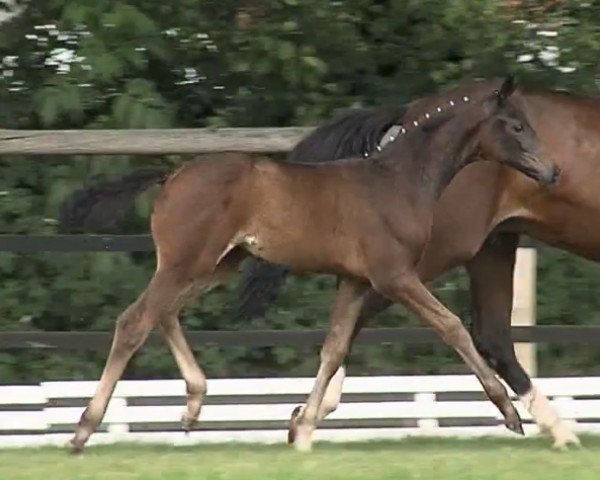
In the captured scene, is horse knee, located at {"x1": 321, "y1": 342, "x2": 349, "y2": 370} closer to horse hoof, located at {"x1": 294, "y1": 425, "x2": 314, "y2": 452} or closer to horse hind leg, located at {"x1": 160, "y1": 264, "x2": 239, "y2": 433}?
horse hoof, located at {"x1": 294, "y1": 425, "x2": 314, "y2": 452}

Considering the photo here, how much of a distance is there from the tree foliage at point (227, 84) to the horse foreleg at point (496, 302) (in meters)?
1.22

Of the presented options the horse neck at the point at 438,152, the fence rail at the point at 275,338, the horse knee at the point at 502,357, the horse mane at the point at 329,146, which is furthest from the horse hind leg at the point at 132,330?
the horse knee at the point at 502,357

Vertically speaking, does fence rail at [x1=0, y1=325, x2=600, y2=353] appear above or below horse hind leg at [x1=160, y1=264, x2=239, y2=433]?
below

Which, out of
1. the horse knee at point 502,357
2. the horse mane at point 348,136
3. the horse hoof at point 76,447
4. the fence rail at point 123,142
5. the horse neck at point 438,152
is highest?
the horse neck at point 438,152

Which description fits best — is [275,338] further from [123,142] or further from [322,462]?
[322,462]

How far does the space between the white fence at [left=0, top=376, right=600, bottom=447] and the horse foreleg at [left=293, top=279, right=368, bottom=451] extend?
23.1 inches

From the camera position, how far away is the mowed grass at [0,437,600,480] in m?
5.61

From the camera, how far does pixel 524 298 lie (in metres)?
7.89

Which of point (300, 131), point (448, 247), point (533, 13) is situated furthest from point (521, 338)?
point (533, 13)

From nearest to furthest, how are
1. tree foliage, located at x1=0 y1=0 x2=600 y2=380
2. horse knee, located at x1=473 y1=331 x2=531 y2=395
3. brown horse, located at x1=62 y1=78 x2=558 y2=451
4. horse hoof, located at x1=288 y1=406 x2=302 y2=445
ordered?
brown horse, located at x1=62 y1=78 x2=558 y2=451 < horse hoof, located at x1=288 y1=406 x2=302 y2=445 < horse knee, located at x1=473 y1=331 x2=531 y2=395 < tree foliage, located at x1=0 y1=0 x2=600 y2=380

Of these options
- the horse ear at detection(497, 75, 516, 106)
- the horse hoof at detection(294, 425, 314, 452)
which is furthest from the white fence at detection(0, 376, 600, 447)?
the horse ear at detection(497, 75, 516, 106)

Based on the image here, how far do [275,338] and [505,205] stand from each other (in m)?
1.42

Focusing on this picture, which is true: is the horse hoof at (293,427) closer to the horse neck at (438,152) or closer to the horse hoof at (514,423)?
the horse hoof at (514,423)

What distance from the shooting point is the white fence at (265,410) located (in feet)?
23.7
